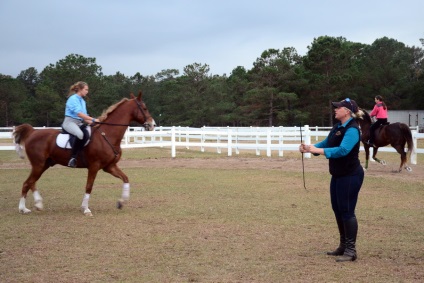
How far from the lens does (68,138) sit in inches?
397

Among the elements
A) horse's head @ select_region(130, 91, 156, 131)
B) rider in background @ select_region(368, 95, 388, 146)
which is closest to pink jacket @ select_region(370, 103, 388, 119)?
rider in background @ select_region(368, 95, 388, 146)

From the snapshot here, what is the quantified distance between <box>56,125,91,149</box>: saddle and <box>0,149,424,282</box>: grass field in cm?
142

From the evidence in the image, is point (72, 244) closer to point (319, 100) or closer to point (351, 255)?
point (351, 255)

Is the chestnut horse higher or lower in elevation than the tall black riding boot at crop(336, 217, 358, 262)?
higher

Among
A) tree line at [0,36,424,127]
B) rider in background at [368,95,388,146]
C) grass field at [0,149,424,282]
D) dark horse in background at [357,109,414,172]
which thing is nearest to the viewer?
grass field at [0,149,424,282]

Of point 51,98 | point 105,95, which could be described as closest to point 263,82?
point 105,95

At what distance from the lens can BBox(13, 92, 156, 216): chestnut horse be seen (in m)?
10.1

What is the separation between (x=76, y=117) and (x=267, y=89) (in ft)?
179

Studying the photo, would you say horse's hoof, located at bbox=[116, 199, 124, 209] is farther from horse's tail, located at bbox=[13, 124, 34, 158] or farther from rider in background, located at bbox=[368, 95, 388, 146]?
rider in background, located at bbox=[368, 95, 388, 146]

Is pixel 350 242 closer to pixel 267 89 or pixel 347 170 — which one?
pixel 347 170

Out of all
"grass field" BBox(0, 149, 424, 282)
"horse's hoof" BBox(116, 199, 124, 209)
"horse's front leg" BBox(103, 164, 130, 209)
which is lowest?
"grass field" BBox(0, 149, 424, 282)

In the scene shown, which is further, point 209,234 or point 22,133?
point 22,133

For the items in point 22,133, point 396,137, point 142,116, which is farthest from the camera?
point 396,137

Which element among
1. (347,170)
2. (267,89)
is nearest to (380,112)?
(347,170)
